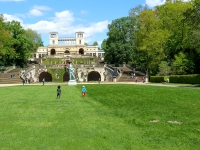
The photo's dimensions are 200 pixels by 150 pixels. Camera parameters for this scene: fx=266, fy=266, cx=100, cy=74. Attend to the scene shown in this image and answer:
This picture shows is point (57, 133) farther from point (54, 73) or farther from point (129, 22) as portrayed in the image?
point (129, 22)

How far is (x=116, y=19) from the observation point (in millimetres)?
68625

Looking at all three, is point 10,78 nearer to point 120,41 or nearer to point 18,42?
point 18,42

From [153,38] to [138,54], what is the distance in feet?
33.0

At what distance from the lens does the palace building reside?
360 feet

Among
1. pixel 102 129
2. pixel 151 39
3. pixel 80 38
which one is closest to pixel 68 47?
pixel 80 38

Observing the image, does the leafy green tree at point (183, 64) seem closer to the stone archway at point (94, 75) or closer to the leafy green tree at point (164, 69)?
the leafy green tree at point (164, 69)

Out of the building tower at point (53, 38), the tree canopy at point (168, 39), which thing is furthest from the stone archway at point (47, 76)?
the building tower at point (53, 38)

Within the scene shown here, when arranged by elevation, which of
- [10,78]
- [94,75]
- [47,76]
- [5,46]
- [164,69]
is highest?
[5,46]

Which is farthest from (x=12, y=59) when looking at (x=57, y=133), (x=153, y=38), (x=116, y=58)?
(x=57, y=133)

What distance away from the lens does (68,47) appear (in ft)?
361

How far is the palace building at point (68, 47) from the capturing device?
110 m

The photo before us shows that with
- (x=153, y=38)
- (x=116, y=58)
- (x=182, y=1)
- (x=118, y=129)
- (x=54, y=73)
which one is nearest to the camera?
(x=118, y=129)

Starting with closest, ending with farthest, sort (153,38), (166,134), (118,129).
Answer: (166,134), (118,129), (153,38)

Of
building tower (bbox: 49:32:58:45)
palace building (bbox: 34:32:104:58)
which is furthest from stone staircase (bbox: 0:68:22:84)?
building tower (bbox: 49:32:58:45)
